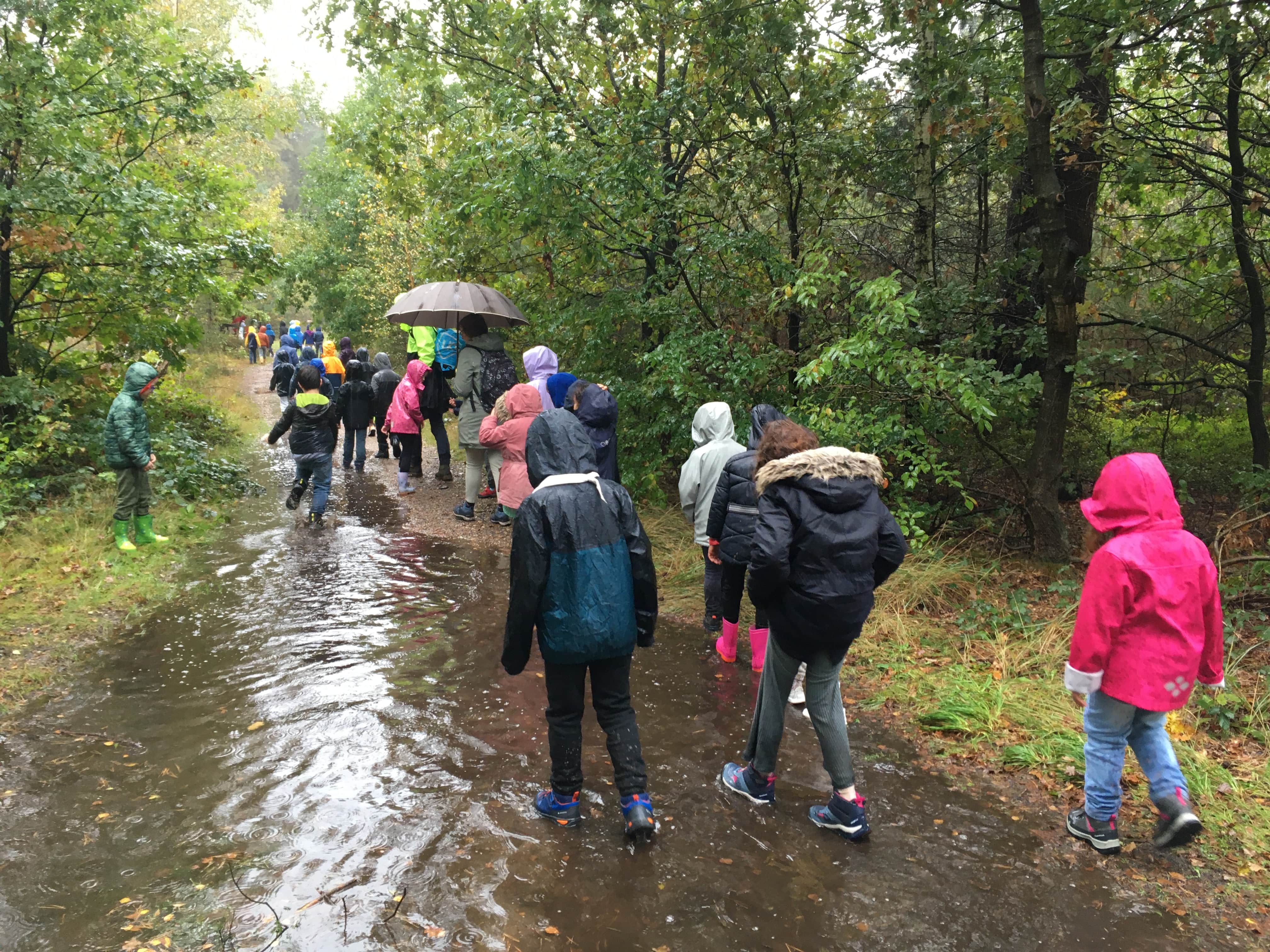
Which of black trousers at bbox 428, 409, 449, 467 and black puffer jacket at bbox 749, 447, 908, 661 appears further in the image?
black trousers at bbox 428, 409, 449, 467

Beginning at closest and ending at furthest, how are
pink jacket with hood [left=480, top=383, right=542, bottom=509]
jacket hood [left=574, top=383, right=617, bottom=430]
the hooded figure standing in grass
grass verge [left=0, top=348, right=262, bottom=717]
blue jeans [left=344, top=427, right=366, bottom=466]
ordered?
grass verge [left=0, top=348, right=262, bottom=717] → jacket hood [left=574, top=383, right=617, bottom=430] → pink jacket with hood [left=480, top=383, right=542, bottom=509] → the hooded figure standing in grass → blue jeans [left=344, top=427, right=366, bottom=466]

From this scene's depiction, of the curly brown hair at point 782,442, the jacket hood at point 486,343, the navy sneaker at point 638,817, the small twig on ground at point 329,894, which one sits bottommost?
the small twig on ground at point 329,894

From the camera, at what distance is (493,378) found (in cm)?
953

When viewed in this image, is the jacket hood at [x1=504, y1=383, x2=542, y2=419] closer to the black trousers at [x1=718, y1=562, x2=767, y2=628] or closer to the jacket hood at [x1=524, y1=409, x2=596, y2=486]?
the black trousers at [x1=718, y1=562, x2=767, y2=628]

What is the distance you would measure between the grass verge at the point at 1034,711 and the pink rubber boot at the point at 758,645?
622 millimetres

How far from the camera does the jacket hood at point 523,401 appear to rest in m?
7.41

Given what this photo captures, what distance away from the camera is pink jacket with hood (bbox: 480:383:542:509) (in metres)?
7.34

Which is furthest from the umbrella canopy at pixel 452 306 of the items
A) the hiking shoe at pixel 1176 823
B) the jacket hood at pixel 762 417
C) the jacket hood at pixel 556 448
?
the hiking shoe at pixel 1176 823

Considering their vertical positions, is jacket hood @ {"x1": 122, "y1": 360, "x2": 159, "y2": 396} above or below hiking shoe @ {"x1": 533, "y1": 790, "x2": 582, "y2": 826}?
above

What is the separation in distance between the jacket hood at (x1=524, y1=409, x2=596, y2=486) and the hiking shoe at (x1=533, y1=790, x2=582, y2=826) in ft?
4.89

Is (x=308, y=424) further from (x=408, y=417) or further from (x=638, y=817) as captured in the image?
(x=638, y=817)

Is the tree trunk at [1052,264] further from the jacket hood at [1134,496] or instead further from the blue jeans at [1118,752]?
the blue jeans at [1118,752]

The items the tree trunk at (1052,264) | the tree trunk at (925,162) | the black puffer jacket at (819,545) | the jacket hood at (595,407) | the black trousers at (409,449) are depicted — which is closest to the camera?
the black puffer jacket at (819,545)

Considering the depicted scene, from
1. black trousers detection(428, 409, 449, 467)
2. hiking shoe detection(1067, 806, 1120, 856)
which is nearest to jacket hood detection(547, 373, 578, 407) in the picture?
black trousers detection(428, 409, 449, 467)
